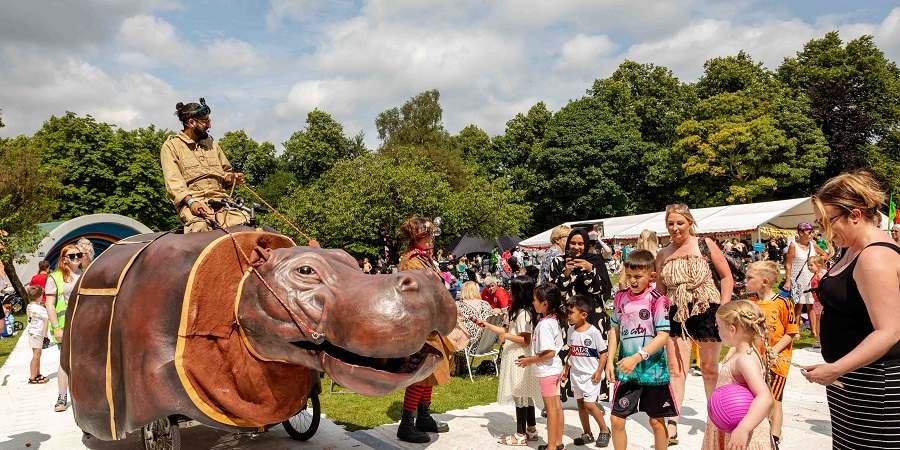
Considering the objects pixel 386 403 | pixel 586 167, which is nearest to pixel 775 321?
pixel 386 403

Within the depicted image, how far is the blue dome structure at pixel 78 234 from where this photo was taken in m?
22.6

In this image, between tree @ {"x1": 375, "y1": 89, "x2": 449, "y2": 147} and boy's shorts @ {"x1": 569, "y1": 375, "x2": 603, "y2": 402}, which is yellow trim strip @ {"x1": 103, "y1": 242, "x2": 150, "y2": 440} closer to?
boy's shorts @ {"x1": 569, "y1": 375, "x2": 603, "y2": 402}

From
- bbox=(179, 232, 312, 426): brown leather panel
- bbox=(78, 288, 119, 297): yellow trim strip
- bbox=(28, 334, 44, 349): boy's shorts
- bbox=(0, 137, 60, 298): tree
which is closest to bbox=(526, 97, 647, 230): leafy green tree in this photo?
bbox=(0, 137, 60, 298): tree

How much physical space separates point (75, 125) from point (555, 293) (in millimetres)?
42854

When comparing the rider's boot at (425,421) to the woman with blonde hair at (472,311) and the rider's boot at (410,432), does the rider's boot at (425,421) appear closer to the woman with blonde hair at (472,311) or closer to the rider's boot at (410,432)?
the rider's boot at (410,432)

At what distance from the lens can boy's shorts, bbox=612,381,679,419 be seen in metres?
4.82

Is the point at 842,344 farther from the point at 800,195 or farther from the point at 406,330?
the point at 800,195

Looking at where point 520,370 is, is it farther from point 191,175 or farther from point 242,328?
point 191,175

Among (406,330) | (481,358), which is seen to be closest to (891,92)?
(481,358)

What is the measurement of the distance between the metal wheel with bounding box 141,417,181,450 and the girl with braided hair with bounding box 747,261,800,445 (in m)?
4.64

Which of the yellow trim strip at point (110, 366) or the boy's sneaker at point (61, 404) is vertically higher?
the yellow trim strip at point (110, 366)

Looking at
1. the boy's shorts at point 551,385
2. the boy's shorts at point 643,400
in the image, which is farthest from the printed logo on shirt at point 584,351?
the boy's shorts at point 643,400

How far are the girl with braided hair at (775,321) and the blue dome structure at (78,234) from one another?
22377 millimetres

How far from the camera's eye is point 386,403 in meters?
7.73
